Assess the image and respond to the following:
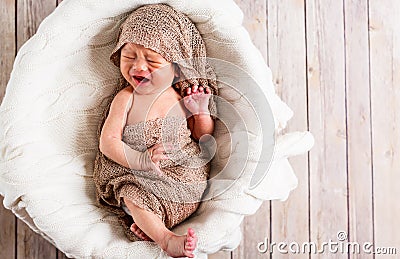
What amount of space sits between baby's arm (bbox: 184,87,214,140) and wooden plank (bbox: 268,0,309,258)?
0.34 metres

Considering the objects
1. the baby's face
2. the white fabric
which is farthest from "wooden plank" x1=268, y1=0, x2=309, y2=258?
the baby's face

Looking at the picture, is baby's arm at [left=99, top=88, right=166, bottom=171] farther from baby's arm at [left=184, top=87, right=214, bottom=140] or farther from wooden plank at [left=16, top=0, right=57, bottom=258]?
wooden plank at [left=16, top=0, right=57, bottom=258]

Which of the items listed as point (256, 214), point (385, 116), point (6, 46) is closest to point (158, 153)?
point (256, 214)

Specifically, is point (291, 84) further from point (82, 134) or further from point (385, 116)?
point (82, 134)

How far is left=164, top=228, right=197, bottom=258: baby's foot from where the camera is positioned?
123 cm

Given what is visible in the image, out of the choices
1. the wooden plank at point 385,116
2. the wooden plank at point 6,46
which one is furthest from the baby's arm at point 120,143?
the wooden plank at point 385,116

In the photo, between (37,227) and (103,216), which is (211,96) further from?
(37,227)

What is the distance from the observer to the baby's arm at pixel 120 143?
1.32m

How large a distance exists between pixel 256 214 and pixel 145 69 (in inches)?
20.7

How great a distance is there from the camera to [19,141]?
1.29 metres

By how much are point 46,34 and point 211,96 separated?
14.5 inches

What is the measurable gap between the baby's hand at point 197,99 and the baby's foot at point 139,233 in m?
0.27

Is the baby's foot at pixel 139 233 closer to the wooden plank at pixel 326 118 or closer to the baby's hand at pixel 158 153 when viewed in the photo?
the baby's hand at pixel 158 153

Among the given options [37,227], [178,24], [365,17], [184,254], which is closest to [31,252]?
[37,227]
